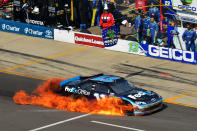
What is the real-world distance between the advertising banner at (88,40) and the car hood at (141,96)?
36.6ft

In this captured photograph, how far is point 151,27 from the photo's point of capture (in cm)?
2830

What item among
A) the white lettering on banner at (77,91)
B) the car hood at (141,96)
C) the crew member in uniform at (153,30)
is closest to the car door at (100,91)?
the white lettering on banner at (77,91)

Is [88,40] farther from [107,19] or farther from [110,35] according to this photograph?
[107,19]

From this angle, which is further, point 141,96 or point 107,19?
point 107,19

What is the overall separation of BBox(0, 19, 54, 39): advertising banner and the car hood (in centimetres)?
1469

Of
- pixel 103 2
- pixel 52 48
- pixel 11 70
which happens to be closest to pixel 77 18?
pixel 103 2

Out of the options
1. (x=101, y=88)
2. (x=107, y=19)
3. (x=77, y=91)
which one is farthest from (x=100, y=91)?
(x=107, y=19)

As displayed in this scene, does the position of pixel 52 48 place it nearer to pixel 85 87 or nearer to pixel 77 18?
pixel 77 18

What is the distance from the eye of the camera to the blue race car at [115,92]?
58.9 feet

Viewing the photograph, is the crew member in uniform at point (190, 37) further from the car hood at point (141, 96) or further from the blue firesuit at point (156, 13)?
the car hood at point (141, 96)

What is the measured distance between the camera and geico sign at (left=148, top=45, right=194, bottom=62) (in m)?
26.1

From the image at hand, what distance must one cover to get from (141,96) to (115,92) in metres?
1.08

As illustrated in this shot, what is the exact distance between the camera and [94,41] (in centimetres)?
3003

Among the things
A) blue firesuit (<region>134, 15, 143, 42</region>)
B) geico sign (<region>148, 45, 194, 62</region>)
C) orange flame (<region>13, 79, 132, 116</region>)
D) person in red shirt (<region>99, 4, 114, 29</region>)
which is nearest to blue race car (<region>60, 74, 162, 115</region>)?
orange flame (<region>13, 79, 132, 116</region>)
